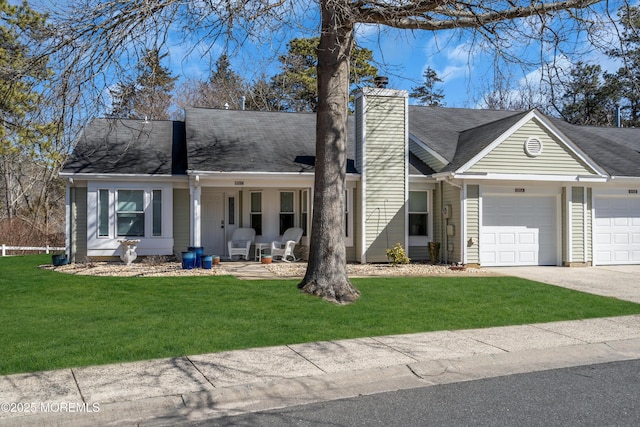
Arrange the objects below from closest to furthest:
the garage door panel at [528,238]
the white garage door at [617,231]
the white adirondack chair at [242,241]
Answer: the garage door panel at [528,238] → the white garage door at [617,231] → the white adirondack chair at [242,241]

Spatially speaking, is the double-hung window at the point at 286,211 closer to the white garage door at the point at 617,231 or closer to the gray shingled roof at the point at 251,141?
the gray shingled roof at the point at 251,141

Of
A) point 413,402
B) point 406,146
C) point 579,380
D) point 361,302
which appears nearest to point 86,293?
point 361,302

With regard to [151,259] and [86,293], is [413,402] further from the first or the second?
[151,259]

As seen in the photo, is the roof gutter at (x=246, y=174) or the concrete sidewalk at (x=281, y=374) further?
the roof gutter at (x=246, y=174)

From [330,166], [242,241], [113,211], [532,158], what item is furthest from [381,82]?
[113,211]

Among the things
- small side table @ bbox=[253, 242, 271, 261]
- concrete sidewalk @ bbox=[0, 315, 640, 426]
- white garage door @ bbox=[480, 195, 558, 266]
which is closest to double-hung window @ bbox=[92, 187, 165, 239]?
small side table @ bbox=[253, 242, 271, 261]

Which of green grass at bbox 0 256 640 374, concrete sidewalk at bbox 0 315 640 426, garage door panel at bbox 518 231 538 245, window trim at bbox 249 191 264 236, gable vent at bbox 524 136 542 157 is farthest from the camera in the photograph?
window trim at bbox 249 191 264 236

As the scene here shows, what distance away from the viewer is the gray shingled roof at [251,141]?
54.2 ft

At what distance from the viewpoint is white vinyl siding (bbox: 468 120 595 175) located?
16.0 m

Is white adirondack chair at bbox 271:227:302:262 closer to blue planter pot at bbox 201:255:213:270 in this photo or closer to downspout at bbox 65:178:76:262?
blue planter pot at bbox 201:255:213:270

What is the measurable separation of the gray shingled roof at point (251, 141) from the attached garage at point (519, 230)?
173 inches

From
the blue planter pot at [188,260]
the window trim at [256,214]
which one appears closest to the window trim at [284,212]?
the window trim at [256,214]

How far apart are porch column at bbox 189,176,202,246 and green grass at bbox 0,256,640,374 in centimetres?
288

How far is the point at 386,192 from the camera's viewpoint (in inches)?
671
